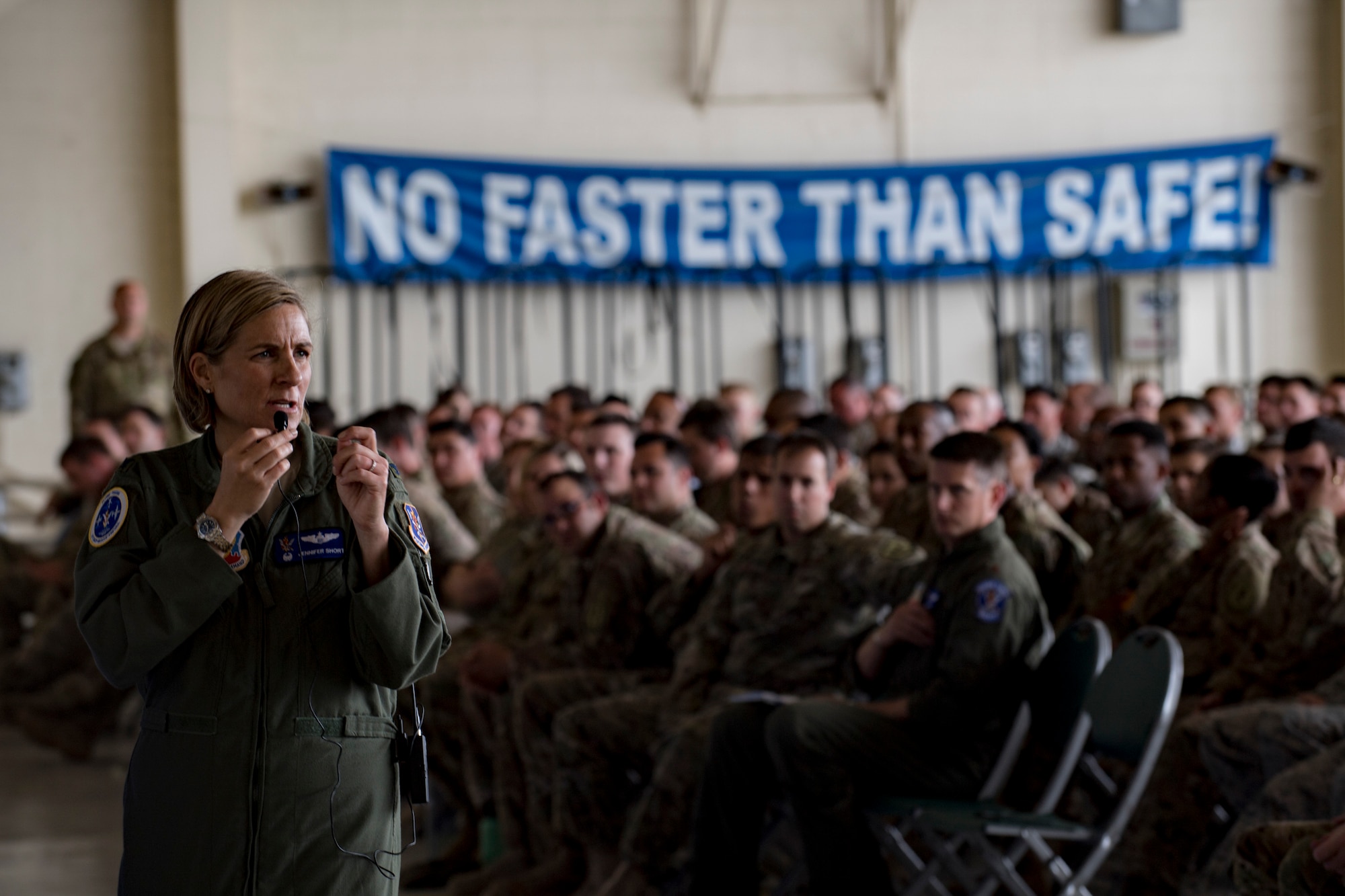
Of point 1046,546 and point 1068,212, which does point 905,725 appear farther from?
point 1068,212

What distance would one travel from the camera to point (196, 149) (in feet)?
31.3

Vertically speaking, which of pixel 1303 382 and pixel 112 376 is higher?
pixel 112 376

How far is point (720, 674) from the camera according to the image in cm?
421

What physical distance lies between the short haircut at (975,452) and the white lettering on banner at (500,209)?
6478 mm

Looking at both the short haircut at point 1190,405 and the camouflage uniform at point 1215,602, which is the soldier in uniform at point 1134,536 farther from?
the short haircut at point 1190,405

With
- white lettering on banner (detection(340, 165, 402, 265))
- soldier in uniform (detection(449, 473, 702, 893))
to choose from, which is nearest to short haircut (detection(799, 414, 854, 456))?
soldier in uniform (detection(449, 473, 702, 893))

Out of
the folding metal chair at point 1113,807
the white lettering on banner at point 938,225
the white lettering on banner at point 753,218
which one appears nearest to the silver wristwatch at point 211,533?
the folding metal chair at point 1113,807

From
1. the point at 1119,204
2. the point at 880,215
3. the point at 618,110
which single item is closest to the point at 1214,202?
the point at 1119,204

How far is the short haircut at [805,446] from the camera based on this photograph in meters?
4.09

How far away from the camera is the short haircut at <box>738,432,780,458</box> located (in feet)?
14.8

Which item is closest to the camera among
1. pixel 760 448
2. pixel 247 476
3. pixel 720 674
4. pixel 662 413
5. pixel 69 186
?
pixel 247 476

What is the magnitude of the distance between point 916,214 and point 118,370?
5.14 m

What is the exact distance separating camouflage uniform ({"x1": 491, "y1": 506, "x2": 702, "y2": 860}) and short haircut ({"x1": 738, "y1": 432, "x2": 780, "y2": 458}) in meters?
0.35

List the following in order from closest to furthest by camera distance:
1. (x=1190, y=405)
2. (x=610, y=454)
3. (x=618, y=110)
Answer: (x=610, y=454) → (x=1190, y=405) → (x=618, y=110)
